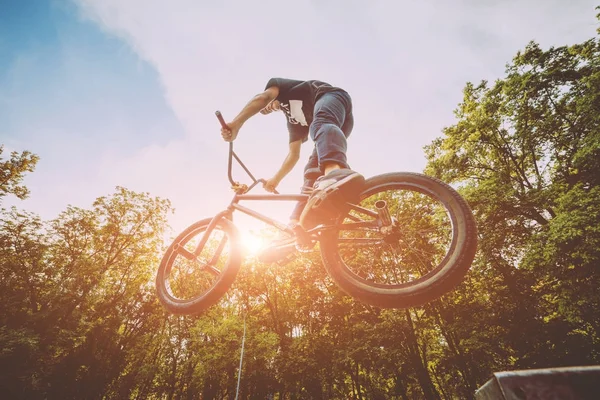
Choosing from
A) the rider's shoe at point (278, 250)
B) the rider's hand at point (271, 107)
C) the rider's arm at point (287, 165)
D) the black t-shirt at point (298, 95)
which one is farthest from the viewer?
the rider's arm at point (287, 165)

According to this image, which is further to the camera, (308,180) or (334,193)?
(308,180)

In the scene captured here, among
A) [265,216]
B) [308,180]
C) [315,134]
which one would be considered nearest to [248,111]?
[315,134]

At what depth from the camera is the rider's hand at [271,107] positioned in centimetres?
335

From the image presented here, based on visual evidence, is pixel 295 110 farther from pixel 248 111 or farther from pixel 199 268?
pixel 199 268

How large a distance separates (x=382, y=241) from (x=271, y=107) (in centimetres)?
209

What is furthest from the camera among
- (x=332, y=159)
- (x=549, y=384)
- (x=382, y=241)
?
(x=332, y=159)

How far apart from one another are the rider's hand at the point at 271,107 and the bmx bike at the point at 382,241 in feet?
2.02

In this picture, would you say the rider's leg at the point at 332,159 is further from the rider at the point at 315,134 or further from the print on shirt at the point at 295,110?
the print on shirt at the point at 295,110

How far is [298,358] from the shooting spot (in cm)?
2305

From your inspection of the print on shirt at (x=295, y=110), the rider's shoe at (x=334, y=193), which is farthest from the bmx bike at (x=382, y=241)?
the print on shirt at (x=295, y=110)

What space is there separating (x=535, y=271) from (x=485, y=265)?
219 centimetres

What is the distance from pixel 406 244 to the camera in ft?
8.18

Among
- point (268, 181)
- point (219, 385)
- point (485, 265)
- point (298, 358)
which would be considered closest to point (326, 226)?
point (268, 181)

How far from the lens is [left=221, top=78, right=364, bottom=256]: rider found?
228 cm
